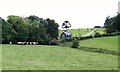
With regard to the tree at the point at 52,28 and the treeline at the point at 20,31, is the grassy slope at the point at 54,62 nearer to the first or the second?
the treeline at the point at 20,31


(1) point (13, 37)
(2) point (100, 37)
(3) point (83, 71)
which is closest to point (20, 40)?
(1) point (13, 37)

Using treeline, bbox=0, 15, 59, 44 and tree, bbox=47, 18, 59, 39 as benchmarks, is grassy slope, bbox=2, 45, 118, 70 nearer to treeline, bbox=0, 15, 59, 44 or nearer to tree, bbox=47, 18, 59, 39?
treeline, bbox=0, 15, 59, 44

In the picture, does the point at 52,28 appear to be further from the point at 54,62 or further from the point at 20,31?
the point at 54,62

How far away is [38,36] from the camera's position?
88.4m

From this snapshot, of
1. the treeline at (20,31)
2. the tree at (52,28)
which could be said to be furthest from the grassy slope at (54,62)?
the tree at (52,28)

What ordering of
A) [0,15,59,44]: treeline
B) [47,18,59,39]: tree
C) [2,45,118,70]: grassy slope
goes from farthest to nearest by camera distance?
[47,18,59,39]: tree, [0,15,59,44]: treeline, [2,45,118,70]: grassy slope

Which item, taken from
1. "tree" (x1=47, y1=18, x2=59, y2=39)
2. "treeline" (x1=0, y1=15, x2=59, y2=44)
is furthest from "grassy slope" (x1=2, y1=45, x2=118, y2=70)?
"tree" (x1=47, y1=18, x2=59, y2=39)

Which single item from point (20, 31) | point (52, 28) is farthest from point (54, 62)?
point (52, 28)

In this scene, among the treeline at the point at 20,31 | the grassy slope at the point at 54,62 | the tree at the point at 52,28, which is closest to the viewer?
the grassy slope at the point at 54,62

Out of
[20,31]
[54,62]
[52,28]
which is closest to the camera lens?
[54,62]

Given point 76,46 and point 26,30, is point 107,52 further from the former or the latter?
point 26,30

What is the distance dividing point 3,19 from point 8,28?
417 cm

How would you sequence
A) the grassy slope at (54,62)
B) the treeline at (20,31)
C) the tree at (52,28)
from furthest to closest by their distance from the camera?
the tree at (52,28) < the treeline at (20,31) < the grassy slope at (54,62)

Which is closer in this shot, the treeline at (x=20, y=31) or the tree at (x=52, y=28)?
the treeline at (x=20, y=31)
